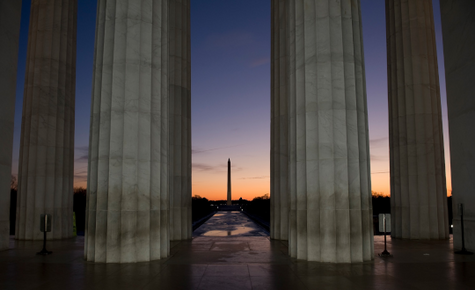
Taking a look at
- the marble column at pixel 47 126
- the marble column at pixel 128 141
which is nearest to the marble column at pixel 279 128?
the marble column at pixel 128 141

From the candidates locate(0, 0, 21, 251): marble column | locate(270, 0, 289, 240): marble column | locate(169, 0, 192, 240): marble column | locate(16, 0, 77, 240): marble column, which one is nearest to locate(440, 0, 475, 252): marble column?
locate(270, 0, 289, 240): marble column

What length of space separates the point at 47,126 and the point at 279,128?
45.4 ft

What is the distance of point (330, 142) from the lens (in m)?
13.9

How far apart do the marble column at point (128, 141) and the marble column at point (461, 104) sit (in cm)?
1313

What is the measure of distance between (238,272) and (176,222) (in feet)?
35.0

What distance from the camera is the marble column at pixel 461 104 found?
663 inches

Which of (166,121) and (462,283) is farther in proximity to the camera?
(166,121)

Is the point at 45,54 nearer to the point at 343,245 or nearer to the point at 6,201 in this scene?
the point at 6,201

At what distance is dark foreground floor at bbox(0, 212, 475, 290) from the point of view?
9789 millimetres

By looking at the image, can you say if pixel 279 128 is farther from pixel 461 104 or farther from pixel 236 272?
pixel 236 272

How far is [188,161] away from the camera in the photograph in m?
22.5

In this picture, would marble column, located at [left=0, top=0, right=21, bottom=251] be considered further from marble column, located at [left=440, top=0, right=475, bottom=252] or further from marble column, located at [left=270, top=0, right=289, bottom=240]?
marble column, located at [left=440, top=0, right=475, bottom=252]

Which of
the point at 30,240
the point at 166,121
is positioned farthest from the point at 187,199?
the point at 30,240

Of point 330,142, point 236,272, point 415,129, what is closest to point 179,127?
point 330,142
